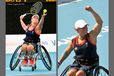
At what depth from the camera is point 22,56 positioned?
6020 millimetres

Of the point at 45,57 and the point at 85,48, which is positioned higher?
the point at 85,48

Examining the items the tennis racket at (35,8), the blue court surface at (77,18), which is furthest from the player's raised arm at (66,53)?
the tennis racket at (35,8)

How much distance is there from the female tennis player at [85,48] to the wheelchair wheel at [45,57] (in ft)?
1.78

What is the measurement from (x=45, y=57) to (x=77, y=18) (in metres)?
0.96

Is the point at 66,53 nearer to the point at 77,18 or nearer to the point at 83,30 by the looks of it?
the point at 83,30

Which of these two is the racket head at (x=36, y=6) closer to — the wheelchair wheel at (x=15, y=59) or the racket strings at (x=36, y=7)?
the racket strings at (x=36, y=7)

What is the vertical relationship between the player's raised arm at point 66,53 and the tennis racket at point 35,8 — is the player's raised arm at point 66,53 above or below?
below

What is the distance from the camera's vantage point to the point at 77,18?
5676 mm

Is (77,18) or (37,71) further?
(37,71)

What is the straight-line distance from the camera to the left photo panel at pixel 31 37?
596 cm

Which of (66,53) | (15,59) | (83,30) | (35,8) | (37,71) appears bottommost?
(37,71)

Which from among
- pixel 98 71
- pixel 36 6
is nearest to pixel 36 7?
pixel 36 6

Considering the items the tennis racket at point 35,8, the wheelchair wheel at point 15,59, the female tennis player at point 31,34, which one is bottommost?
the wheelchair wheel at point 15,59

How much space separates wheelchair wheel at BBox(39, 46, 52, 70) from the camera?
6016 mm
